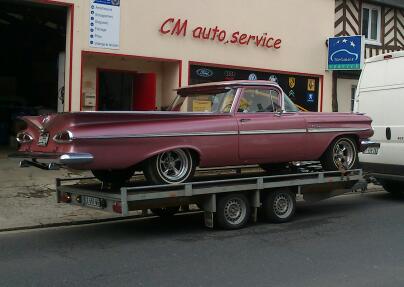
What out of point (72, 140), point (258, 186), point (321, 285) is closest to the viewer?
point (321, 285)

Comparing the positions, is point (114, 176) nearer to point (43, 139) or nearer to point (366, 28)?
point (43, 139)

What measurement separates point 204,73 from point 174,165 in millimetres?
7796

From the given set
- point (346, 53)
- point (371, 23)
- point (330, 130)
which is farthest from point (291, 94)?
point (330, 130)

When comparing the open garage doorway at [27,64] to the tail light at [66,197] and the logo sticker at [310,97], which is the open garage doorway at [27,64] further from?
the tail light at [66,197]

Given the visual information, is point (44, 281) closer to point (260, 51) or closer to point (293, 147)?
point (293, 147)

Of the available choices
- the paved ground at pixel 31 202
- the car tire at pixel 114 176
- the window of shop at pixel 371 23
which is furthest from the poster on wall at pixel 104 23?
the window of shop at pixel 371 23

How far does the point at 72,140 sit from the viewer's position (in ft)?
22.4

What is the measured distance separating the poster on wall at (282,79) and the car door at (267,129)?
19.5ft

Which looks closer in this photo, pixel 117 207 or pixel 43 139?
pixel 117 207

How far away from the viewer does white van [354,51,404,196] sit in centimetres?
1037

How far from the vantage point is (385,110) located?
34.9 feet

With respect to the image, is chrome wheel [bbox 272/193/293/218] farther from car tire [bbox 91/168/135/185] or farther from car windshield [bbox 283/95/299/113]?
car tire [bbox 91/168/135/185]

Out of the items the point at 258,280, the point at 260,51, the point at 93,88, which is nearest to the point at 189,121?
the point at 258,280

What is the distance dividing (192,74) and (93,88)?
8.75ft
